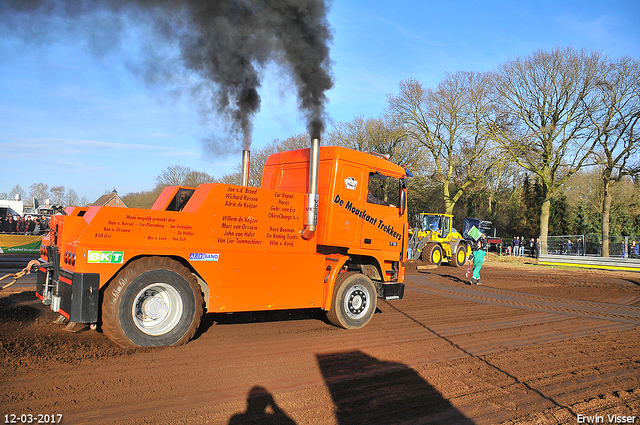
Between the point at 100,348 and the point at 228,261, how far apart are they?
195 cm

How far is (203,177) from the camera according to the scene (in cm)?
3147

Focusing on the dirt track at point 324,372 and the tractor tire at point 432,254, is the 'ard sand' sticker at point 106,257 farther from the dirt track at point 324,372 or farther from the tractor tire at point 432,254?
the tractor tire at point 432,254

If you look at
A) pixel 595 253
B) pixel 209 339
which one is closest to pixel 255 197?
pixel 209 339

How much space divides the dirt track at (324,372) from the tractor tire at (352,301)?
0.87ft

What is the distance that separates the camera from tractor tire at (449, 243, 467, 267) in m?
24.1

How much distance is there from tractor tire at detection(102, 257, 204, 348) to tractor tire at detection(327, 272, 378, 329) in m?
2.48

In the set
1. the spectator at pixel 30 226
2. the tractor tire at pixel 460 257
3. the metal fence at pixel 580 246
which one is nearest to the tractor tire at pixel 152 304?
the tractor tire at pixel 460 257

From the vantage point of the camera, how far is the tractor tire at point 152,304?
5.42m

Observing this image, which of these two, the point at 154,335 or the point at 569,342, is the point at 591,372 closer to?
the point at 569,342

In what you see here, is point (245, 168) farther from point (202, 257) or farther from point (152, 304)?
point (152, 304)

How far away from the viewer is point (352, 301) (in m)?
7.81

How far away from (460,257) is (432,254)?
2.47 m

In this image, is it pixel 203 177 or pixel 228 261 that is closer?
pixel 228 261

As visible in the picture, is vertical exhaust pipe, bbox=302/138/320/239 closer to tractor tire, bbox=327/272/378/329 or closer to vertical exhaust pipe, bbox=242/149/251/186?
tractor tire, bbox=327/272/378/329
